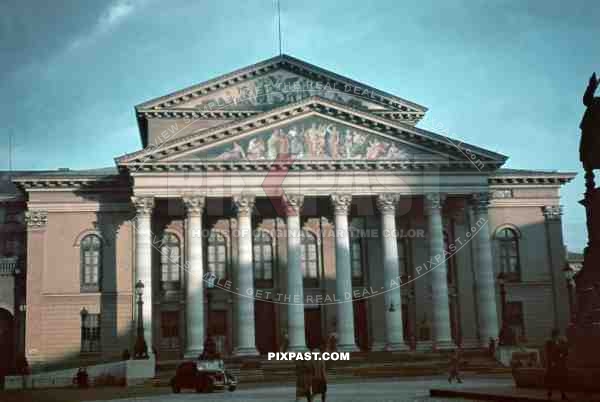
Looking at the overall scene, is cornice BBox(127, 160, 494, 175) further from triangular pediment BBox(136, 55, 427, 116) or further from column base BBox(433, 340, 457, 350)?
column base BBox(433, 340, 457, 350)

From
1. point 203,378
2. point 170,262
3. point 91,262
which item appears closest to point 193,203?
point 170,262

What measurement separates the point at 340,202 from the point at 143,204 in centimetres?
1001

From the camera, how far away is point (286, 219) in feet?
137

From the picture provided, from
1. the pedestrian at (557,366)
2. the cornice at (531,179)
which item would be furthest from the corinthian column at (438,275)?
the pedestrian at (557,366)

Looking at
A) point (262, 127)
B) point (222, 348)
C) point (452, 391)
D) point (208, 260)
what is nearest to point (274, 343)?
point (222, 348)

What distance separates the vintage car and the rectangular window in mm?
15531

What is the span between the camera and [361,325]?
4641 cm

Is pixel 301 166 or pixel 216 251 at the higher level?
pixel 301 166

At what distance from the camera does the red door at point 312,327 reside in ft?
150

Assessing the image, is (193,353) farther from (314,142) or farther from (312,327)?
(314,142)

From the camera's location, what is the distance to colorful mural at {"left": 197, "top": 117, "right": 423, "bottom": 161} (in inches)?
1631

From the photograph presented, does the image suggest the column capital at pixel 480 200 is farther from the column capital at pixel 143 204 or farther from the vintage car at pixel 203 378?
the vintage car at pixel 203 378

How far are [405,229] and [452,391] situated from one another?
89.2 feet

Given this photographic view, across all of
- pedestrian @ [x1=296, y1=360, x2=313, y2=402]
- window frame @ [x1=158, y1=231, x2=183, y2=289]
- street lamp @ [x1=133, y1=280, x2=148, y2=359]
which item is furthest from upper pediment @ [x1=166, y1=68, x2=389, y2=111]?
pedestrian @ [x1=296, y1=360, x2=313, y2=402]
